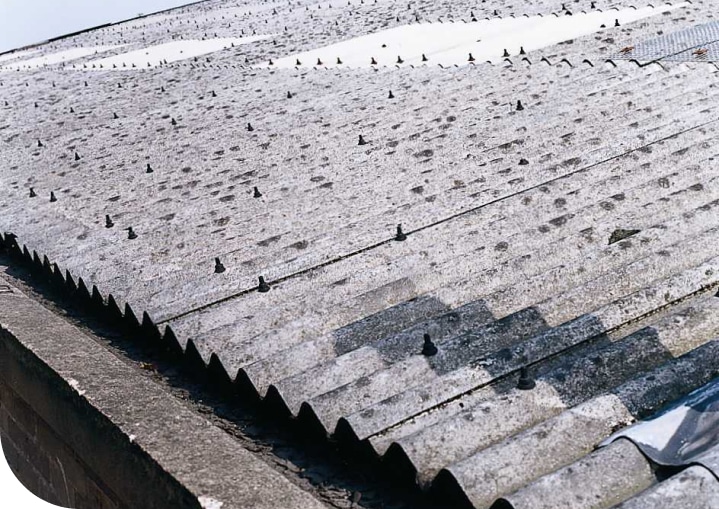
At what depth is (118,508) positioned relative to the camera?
381cm

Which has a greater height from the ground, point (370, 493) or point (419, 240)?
point (419, 240)

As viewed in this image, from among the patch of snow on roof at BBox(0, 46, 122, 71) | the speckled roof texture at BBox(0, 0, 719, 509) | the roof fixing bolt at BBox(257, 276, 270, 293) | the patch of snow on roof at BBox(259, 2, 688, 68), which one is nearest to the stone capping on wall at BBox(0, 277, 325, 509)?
the speckled roof texture at BBox(0, 0, 719, 509)

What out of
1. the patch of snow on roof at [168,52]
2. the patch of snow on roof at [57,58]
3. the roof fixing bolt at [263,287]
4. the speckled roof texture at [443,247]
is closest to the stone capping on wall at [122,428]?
the speckled roof texture at [443,247]

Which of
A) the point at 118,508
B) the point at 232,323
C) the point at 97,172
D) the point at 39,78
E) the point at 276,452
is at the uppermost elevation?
the point at 39,78

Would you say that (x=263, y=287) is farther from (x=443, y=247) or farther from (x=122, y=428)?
(x=122, y=428)

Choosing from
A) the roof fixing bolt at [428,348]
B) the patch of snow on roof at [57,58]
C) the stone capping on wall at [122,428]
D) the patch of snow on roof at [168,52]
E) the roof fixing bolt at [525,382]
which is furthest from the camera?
the patch of snow on roof at [57,58]

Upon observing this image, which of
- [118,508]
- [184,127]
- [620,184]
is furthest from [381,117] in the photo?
[118,508]

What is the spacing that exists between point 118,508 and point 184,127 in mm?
5293

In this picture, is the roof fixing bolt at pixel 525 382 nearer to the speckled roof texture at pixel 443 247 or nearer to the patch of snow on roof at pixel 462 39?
the speckled roof texture at pixel 443 247

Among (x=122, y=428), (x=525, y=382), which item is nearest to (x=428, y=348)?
(x=525, y=382)

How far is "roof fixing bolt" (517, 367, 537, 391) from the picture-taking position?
3207 millimetres

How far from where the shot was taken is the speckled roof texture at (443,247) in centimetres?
307

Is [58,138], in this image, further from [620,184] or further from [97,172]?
[620,184]

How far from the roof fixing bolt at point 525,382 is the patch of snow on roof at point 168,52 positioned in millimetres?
10687
